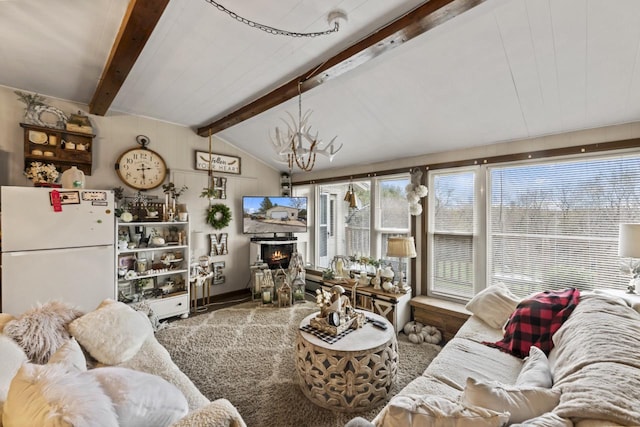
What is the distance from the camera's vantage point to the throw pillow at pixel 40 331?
1438mm

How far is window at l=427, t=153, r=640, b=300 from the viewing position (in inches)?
95.3

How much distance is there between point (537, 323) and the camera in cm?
196

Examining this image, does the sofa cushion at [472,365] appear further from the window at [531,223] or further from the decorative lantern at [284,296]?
the decorative lantern at [284,296]

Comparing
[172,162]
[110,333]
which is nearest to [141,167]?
[172,162]

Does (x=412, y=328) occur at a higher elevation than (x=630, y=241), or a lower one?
lower

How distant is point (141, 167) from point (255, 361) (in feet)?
9.91

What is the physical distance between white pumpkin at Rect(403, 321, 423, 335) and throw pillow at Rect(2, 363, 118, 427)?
2.91m

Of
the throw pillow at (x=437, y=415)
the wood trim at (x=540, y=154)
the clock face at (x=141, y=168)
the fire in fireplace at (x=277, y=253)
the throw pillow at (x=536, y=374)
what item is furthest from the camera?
the fire in fireplace at (x=277, y=253)

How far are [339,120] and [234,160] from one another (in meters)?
2.28

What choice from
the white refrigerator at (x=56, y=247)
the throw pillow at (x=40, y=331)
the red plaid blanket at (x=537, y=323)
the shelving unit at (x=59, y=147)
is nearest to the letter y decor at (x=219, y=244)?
the white refrigerator at (x=56, y=247)

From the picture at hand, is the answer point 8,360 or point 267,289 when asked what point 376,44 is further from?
point 267,289

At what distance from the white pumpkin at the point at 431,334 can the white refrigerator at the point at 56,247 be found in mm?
3537

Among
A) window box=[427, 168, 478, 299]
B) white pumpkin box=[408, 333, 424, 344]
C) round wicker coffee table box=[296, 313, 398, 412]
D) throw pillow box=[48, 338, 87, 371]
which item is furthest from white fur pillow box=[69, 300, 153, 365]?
window box=[427, 168, 478, 299]

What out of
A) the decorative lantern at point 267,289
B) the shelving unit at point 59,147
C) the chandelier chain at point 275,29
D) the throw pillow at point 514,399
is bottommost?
the decorative lantern at point 267,289
